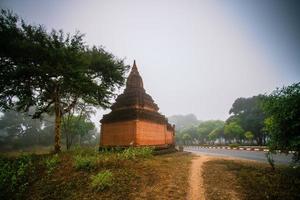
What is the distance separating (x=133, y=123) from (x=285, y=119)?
549 inches

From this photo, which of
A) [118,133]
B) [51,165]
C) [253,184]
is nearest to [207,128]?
[118,133]

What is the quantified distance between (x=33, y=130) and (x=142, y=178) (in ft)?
231

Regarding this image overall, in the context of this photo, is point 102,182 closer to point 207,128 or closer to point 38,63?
point 38,63

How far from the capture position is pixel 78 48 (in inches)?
583

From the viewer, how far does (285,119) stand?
9195 mm

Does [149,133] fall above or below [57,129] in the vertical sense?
below

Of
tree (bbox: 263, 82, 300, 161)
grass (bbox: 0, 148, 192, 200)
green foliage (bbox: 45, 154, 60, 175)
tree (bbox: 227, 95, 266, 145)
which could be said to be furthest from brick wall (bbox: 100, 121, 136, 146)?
tree (bbox: 227, 95, 266, 145)

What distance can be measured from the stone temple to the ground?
26.2 ft

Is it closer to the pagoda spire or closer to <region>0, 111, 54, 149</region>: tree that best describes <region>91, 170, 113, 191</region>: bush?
the pagoda spire

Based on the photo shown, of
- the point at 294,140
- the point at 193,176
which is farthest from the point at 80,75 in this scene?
the point at 294,140

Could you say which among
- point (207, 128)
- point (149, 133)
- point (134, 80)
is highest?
point (134, 80)

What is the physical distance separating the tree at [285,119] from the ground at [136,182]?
5.18 ft

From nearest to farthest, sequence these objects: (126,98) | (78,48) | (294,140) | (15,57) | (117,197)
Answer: (117,197)
(294,140)
(15,57)
(78,48)
(126,98)

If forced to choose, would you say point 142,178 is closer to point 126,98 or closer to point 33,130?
point 126,98
